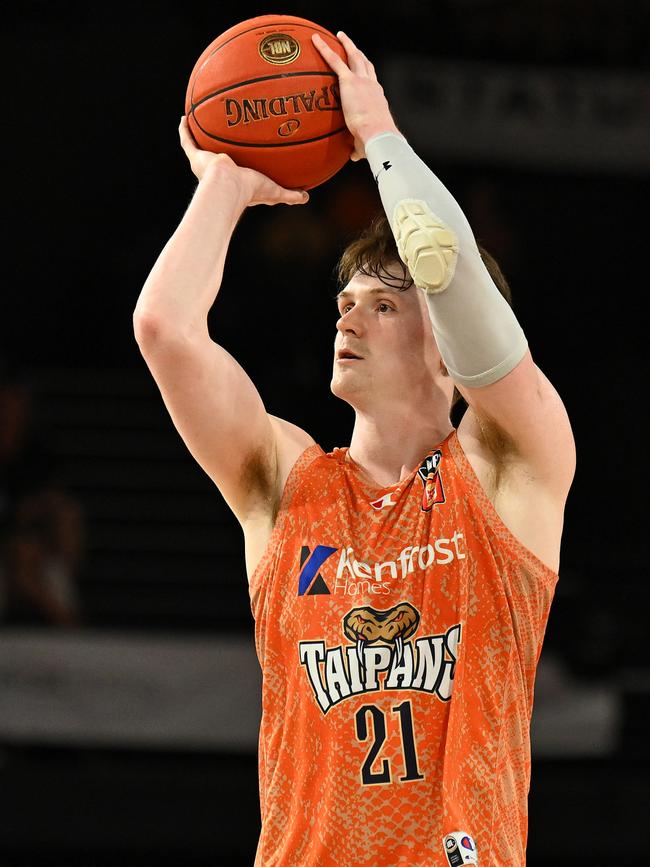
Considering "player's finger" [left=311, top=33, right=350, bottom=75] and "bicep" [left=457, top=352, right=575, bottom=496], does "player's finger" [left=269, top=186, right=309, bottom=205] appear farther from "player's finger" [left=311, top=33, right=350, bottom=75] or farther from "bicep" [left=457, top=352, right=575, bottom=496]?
"bicep" [left=457, top=352, right=575, bottom=496]

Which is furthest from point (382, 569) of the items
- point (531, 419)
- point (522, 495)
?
point (531, 419)

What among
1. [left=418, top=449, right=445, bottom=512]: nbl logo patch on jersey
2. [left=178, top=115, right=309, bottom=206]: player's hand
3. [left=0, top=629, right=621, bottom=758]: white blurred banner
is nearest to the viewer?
[left=418, top=449, right=445, bottom=512]: nbl logo patch on jersey

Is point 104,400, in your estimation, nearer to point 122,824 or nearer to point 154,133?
point 154,133

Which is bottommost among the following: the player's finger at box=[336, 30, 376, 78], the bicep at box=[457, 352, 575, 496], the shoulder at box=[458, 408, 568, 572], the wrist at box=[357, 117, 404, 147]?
the shoulder at box=[458, 408, 568, 572]

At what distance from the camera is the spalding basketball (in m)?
2.69

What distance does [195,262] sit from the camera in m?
2.52

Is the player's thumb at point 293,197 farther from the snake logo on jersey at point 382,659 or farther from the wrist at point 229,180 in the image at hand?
the snake logo on jersey at point 382,659

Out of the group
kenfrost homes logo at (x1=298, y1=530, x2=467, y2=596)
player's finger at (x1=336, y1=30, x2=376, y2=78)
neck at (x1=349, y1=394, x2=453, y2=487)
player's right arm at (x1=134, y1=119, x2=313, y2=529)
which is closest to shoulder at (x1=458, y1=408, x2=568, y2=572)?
kenfrost homes logo at (x1=298, y1=530, x2=467, y2=596)

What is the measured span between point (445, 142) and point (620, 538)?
10.6ft

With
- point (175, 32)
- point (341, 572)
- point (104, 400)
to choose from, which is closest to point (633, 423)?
point (104, 400)

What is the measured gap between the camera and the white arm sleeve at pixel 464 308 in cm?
233

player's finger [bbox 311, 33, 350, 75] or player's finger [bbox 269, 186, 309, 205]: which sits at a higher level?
player's finger [bbox 311, 33, 350, 75]

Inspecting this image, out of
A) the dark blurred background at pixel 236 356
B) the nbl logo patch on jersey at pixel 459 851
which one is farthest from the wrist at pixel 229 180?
the dark blurred background at pixel 236 356

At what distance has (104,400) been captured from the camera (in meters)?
9.45
